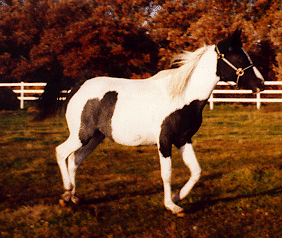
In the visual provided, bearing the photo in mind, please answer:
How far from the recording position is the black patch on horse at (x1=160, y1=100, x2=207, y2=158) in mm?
4859

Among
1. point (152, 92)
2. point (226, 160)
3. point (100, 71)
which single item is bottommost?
point (100, 71)

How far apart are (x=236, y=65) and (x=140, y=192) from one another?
2548mm

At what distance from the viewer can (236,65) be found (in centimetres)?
473

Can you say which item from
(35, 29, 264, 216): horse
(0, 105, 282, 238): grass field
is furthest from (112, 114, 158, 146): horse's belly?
(0, 105, 282, 238): grass field

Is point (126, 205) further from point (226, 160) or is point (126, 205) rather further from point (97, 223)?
point (226, 160)

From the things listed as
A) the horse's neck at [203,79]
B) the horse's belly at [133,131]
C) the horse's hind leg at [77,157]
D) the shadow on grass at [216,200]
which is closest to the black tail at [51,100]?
the horse's hind leg at [77,157]

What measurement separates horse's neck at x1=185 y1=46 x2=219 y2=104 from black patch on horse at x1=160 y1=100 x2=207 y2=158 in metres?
0.09

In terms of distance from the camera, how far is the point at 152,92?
16.9 feet

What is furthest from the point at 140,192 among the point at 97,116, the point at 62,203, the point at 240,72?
the point at 240,72

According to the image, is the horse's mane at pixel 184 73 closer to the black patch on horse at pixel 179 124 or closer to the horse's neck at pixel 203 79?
the horse's neck at pixel 203 79

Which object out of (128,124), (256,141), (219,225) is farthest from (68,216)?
(256,141)

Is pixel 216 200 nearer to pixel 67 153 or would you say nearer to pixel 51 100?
pixel 67 153

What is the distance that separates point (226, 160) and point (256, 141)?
2.69 meters

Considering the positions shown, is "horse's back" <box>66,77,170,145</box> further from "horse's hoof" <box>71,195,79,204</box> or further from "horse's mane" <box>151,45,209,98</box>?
"horse's hoof" <box>71,195,79,204</box>
